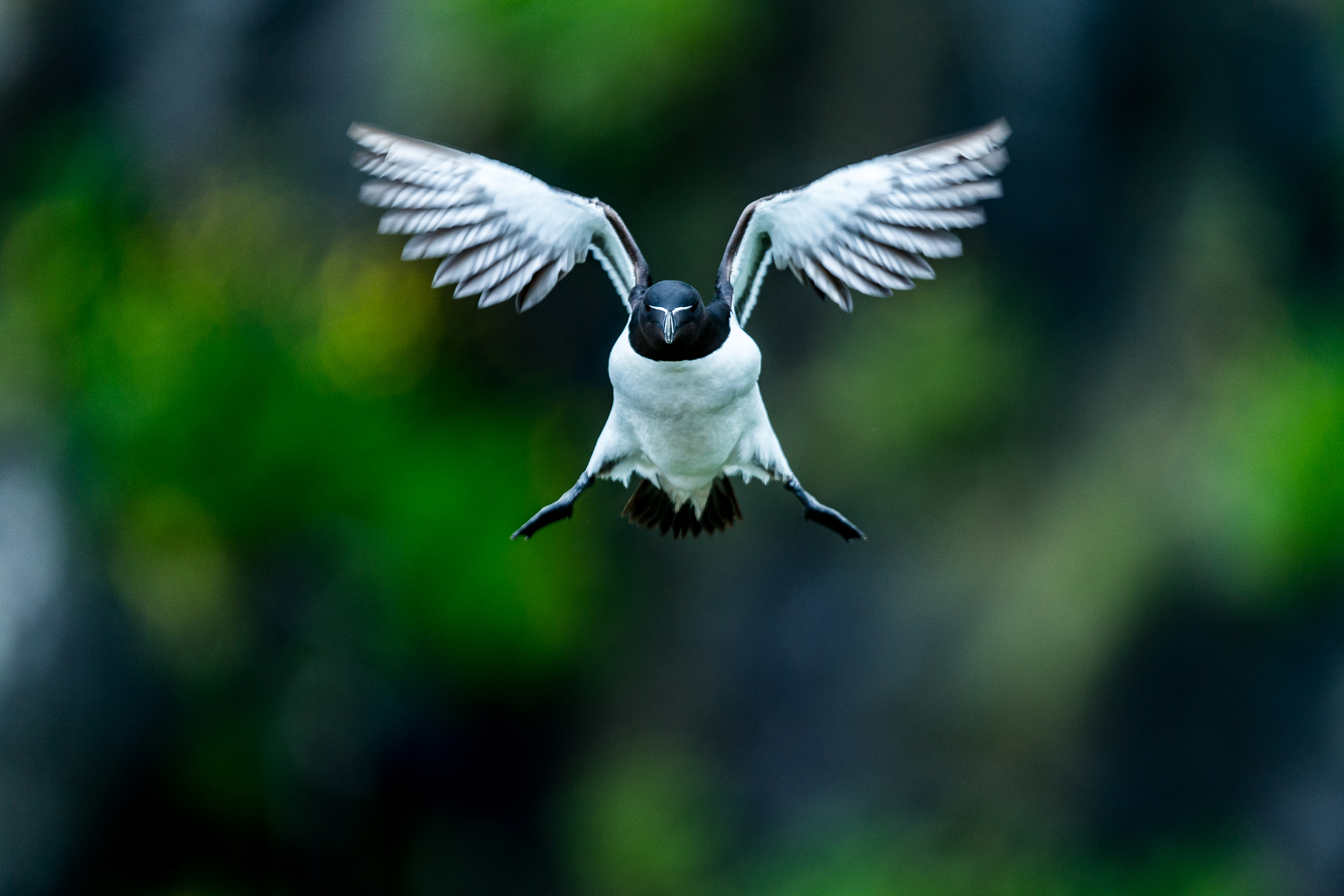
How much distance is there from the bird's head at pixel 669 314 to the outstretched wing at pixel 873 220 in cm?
29

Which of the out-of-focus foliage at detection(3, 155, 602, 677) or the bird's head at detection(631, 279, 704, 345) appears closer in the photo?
the bird's head at detection(631, 279, 704, 345)

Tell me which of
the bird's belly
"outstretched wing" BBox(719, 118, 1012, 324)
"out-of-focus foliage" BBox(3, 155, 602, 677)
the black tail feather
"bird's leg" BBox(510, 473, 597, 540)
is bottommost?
"out-of-focus foliage" BBox(3, 155, 602, 677)

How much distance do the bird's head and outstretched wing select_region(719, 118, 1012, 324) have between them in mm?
289

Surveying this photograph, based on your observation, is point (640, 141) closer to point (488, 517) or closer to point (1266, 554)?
point (488, 517)

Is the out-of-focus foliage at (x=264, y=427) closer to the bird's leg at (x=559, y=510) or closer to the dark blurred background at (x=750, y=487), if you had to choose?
the dark blurred background at (x=750, y=487)

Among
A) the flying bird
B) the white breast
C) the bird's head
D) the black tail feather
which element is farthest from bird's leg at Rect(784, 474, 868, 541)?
the bird's head

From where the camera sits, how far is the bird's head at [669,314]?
8.59ft

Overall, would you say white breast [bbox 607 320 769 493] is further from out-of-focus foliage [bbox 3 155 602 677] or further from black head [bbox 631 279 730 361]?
out-of-focus foliage [bbox 3 155 602 677]

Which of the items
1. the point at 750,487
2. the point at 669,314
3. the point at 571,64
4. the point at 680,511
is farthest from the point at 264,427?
the point at 669,314

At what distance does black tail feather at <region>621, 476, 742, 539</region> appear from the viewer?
3.57 meters

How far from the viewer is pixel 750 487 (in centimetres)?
888

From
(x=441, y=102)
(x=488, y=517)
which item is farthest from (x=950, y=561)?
(x=441, y=102)

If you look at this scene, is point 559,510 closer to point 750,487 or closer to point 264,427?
point 750,487

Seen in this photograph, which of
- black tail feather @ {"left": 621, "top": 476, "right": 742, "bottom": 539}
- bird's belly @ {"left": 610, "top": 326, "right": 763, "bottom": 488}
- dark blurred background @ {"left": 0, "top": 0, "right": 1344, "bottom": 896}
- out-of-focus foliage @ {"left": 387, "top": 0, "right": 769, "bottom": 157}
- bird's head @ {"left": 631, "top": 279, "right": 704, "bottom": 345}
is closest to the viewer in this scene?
bird's head @ {"left": 631, "top": 279, "right": 704, "bottom": 345}
